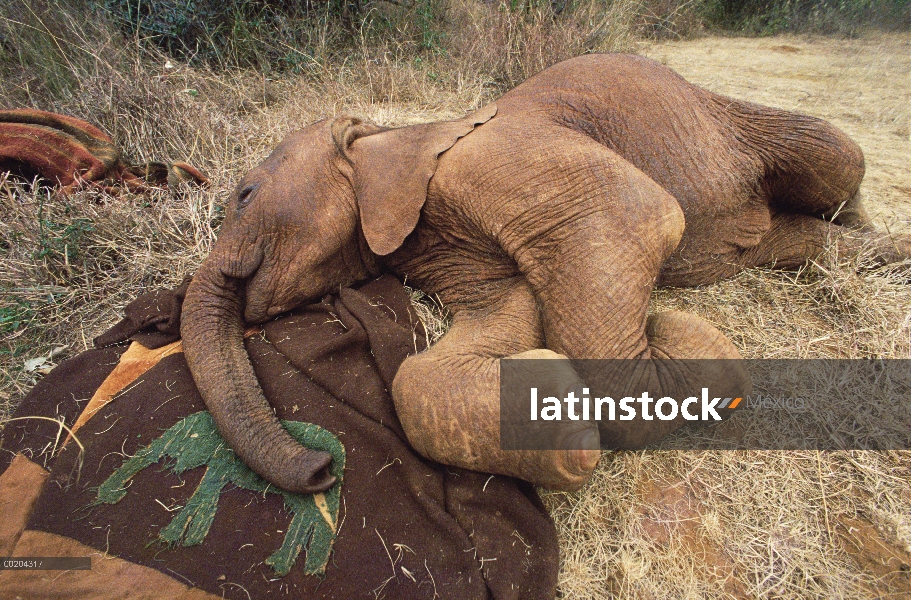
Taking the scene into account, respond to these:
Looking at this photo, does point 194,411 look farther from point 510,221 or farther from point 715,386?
point 715,386

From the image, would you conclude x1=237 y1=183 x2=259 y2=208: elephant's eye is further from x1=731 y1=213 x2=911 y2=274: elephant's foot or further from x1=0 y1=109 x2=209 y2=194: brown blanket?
x1=731 y1=213 x2=911 y2=274: elephant's foot

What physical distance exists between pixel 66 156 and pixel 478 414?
4.04m

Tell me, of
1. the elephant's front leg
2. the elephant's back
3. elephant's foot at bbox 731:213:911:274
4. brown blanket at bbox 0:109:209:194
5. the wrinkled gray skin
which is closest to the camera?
the elephant's front leg

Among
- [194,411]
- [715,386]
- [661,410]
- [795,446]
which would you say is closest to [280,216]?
[194,411]

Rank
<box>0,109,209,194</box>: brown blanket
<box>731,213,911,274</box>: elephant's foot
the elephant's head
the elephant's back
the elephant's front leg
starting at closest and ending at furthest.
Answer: the elephant's front leg → the elephant's head → the elephant's back → <box>731,213,911,274</box>: elephant's foot → <box>0,109,209,194</box>: brown blanket

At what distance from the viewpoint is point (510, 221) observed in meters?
2.45

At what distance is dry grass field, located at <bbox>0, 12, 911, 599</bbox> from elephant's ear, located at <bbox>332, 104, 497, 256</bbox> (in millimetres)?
1447

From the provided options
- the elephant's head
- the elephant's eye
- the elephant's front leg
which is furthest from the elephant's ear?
the elephant's front leg

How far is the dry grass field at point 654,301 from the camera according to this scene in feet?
6.89

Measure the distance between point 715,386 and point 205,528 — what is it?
218 cm

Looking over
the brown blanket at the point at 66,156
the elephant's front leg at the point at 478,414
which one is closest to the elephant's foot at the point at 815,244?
the elephant's front leg at the point at 478,414

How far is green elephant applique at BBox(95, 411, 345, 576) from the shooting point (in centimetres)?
205

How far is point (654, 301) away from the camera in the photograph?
3076 mm

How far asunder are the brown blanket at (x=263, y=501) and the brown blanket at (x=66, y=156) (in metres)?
2.02
